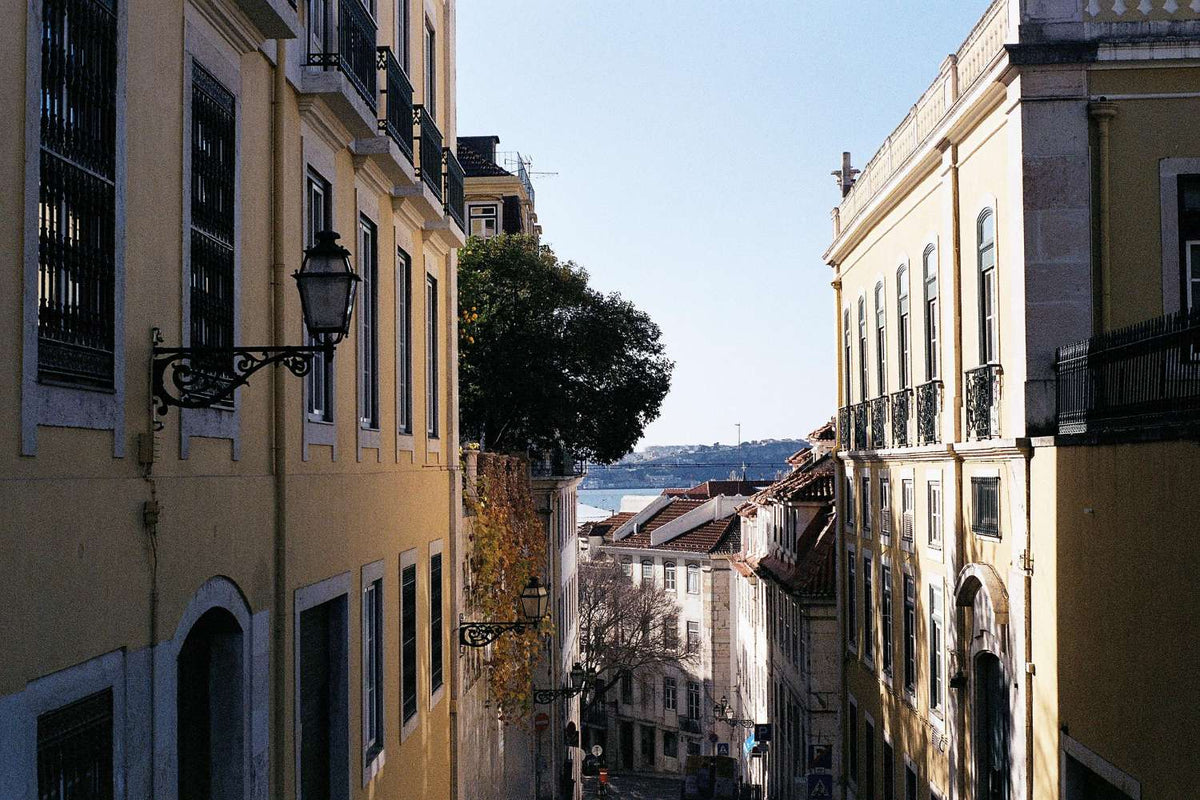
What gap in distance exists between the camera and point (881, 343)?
23359 millimetres

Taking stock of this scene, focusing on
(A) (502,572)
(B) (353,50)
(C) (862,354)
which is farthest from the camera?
(C) (862,354)

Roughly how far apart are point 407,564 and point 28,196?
8803 mm

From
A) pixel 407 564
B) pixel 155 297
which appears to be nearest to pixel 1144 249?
pixel 407 564

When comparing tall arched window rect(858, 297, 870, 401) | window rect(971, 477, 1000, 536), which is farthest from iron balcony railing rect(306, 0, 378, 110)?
tall arched window rect(858, 297, 870, 401)

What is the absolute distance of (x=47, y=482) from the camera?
507 centimetres

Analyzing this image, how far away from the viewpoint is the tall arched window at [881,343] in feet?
73.9

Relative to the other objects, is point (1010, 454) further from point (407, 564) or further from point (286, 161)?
point (286, 161)

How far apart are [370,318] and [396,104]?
2.22 metres

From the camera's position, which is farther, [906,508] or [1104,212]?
[906,508]

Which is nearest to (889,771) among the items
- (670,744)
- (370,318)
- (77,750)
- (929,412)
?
(929,412)

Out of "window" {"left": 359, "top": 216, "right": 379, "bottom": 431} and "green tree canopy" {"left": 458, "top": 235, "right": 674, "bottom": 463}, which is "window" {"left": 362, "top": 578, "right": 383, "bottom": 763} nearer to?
"window" {"left": 359, "top": 216, "right": 379, "bottom": 431}

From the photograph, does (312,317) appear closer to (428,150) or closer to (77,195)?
(77,195)

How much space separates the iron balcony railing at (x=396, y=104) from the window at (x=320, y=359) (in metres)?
1.67

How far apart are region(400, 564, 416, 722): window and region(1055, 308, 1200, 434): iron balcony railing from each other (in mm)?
6928
